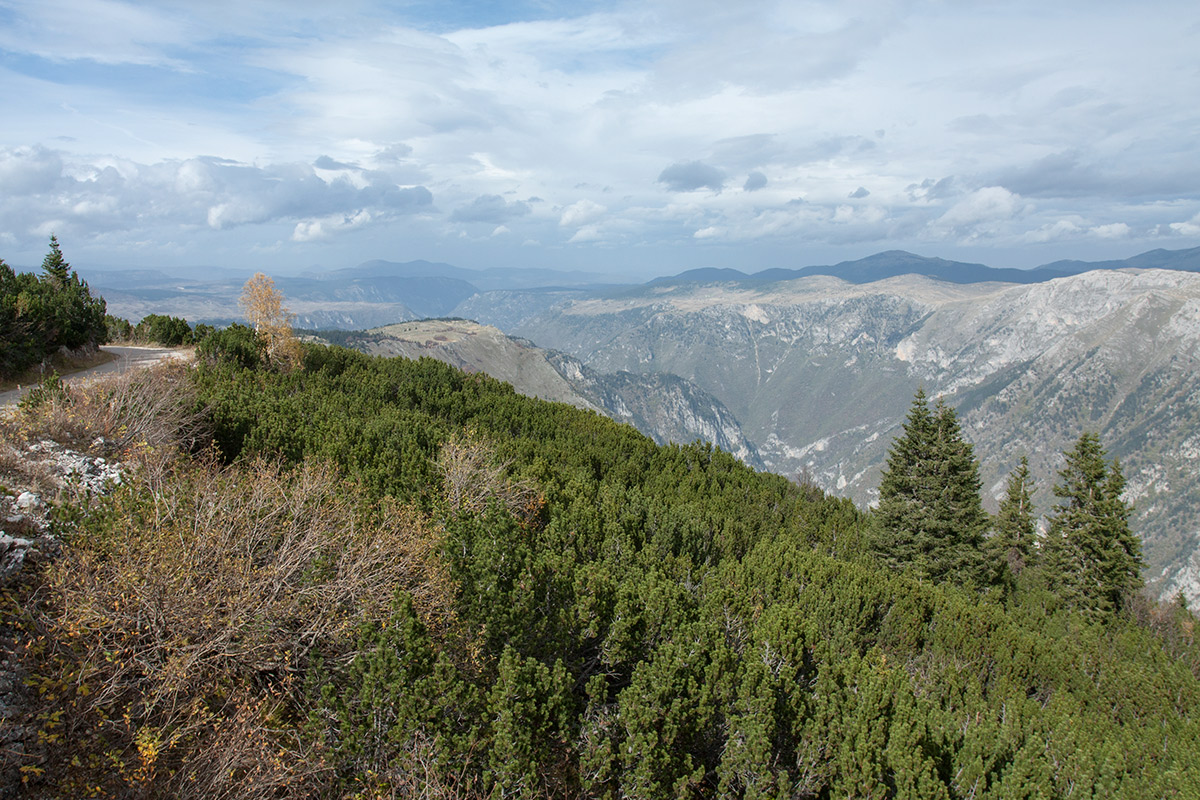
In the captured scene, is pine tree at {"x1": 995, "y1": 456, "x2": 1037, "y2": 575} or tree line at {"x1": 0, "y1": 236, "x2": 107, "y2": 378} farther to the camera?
pine tree at {"x1": 995, "y1": 456, "x2": 1037, "y2": 575}

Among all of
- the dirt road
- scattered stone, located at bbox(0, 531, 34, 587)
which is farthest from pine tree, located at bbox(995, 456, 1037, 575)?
the dirt road

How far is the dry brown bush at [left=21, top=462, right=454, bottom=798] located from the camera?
340 inches

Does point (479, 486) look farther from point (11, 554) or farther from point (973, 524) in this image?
point (973, 524)

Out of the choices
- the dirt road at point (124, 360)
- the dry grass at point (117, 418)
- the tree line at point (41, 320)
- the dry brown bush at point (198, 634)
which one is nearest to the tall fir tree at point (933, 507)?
the dry brown bush at point (198, 634)

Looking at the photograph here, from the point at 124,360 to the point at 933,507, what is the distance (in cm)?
4626

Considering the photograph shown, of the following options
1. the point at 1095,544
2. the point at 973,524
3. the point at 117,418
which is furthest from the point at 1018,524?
the point at 117,418

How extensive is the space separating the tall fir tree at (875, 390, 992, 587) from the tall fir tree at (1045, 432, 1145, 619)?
5.73 m

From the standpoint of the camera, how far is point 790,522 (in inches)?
1355

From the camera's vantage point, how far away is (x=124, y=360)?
29.8m

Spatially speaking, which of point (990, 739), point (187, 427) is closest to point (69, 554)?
point (187, 427)

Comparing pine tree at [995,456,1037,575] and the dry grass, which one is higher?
the dry grass

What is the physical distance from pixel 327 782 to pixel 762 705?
295 inches

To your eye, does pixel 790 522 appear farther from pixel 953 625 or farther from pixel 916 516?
pixel 953 625

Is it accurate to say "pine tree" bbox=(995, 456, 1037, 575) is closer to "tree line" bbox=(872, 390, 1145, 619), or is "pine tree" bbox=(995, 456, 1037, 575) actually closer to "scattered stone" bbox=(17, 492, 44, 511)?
"tree line" bbox=(872, 390, 1145, 619)
